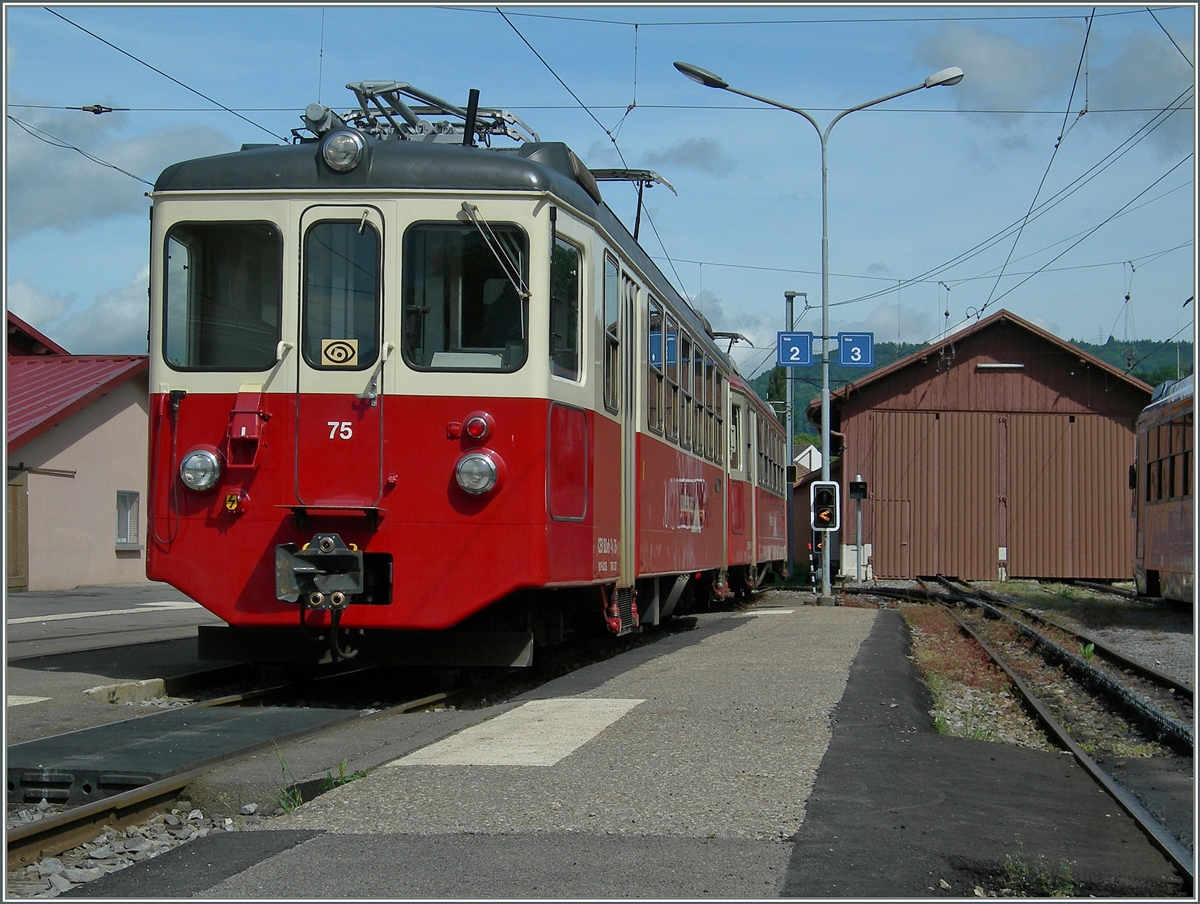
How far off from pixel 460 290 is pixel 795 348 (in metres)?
15.7

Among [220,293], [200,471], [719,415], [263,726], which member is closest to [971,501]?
[719,415]

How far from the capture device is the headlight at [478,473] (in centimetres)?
777

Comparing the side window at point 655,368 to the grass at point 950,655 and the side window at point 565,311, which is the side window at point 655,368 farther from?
the grass at point 950,655

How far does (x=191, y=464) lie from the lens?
7.99 m

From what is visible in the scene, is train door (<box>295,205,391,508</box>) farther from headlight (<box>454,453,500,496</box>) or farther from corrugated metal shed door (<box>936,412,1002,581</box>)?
corrugated metal shed door (<box>936,412,1002,581</box>)

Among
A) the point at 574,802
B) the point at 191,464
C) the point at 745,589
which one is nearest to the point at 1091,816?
the point at 574,802

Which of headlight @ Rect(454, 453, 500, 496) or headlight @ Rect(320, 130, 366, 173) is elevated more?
headlight @ Rect(320, 130, 366, 173)

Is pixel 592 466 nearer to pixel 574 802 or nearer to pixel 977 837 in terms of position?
pixel 574 802

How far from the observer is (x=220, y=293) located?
8.29 meters

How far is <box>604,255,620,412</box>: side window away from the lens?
30.2 ft

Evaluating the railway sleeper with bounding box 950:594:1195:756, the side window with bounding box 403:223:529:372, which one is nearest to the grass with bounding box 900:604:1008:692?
the railway sleeper with bounding box 950:594:1195:756

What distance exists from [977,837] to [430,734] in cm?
328

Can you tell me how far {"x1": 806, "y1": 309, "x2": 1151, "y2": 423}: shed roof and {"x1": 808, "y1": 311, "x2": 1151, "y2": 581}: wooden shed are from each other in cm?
4

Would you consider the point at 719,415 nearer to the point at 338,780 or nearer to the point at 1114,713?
the point at 1114,713
